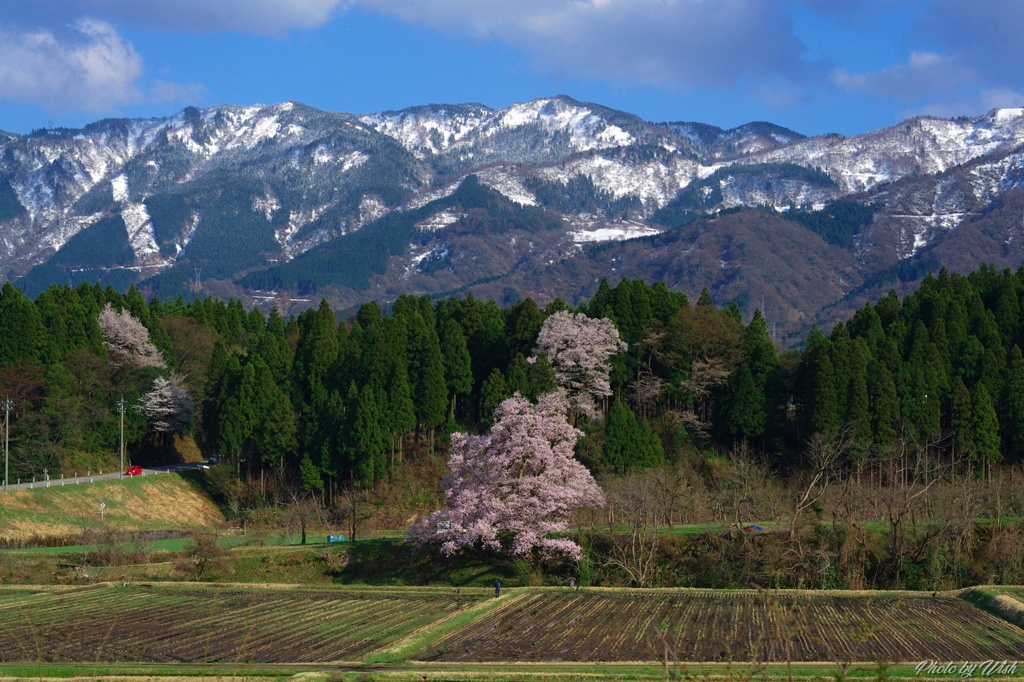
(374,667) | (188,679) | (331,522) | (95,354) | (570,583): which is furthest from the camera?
(95,354)

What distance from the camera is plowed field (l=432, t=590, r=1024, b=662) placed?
28.8 metres

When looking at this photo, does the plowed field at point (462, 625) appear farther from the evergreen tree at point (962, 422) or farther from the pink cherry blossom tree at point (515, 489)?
the evergreen tree at point (962, 422)

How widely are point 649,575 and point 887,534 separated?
8.94 meters

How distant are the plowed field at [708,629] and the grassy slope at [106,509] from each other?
2436 cm

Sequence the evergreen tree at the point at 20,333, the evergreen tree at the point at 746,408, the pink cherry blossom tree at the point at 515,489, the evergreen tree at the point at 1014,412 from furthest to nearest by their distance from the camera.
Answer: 1. the evergreen tree at the point at 20,333
2. the evergreen tree at the point at 746,408
3. the evergreen tree at the point at 1014,412
4. the pink cherry blossom tree at the point at 515,489

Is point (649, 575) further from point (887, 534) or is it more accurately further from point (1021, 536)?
point (1021, 536)

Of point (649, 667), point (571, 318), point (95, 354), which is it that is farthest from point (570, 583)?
point (95, 354)

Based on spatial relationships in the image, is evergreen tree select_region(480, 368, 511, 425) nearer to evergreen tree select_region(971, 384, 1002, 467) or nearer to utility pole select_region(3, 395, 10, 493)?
evergreen tree select_region(971, 384, 1002, 467)

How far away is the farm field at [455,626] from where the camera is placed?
93.7ft

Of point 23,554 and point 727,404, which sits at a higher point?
point 727,404

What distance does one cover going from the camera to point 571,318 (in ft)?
211

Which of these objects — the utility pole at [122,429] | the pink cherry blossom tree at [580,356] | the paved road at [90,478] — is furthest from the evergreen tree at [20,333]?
the pink cherry blossom tree at [580,356]

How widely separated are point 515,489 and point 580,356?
18.1 meters

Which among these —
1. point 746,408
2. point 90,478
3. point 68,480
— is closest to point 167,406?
point 90,478
